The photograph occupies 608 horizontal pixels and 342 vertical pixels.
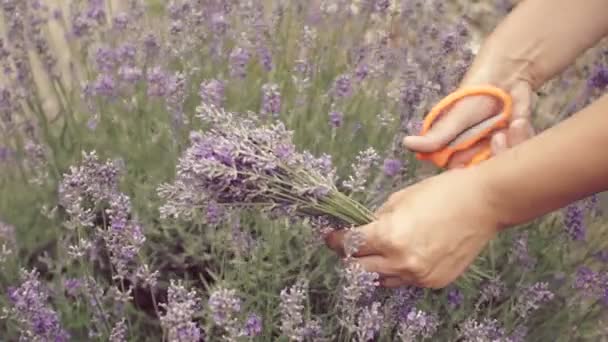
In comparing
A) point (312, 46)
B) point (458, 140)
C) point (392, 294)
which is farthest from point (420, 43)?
point (392, 294)

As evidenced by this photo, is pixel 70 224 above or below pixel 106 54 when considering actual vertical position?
below

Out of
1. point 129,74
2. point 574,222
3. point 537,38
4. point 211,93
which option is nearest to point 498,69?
point 537,38

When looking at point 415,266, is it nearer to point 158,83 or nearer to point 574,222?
point 574,222

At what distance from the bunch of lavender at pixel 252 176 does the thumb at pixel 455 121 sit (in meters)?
0.23

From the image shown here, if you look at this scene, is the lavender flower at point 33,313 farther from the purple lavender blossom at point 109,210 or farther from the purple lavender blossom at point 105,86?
the purple lavender blossom at point 105,86

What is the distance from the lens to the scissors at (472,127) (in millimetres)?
1656

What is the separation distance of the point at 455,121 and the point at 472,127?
6 centimetres

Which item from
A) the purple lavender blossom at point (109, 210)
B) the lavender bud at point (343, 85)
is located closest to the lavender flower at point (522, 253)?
the lavender bud at point (343, 85)

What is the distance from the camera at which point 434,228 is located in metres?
1.33

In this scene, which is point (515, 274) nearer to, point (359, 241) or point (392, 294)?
point (392, 294)

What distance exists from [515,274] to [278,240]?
1.93 ft

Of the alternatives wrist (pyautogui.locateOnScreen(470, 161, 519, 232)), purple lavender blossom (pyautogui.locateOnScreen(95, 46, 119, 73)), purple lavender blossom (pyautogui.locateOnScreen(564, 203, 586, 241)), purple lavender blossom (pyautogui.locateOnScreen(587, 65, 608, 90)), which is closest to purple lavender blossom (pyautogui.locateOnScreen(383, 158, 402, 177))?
purple lavender blossom (pyautogui.locateOnScreen(564, 203, 586, 241))

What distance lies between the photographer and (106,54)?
7.47ft

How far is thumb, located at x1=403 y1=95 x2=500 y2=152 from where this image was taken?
1.60 metres
